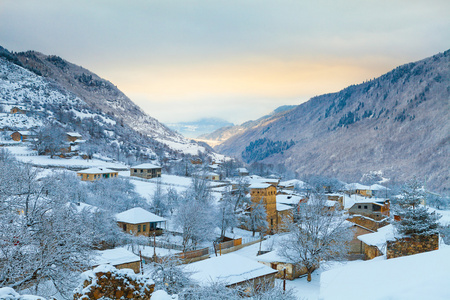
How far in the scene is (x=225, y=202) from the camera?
46.4 m

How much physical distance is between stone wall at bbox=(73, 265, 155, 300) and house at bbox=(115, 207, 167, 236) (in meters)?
30.0

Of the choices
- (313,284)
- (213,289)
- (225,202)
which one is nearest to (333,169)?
(225,202)

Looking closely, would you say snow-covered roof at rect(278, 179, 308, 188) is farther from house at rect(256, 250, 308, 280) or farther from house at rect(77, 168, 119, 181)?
house at rect(256, 250, 308, 280)

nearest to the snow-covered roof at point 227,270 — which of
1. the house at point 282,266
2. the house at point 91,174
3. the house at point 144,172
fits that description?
the house at point 282,266

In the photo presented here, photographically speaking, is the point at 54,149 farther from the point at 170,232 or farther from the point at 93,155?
the point at 170,232

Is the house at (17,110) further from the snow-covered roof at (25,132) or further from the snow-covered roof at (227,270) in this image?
the snow-covered roof at (227,270)

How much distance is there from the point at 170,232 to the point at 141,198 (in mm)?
9866

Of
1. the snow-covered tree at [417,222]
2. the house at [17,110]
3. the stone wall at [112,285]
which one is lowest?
the snow-covered tree at [417,222]

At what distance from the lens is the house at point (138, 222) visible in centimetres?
3662

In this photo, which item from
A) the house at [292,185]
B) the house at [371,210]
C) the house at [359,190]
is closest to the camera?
the house at [371,210]

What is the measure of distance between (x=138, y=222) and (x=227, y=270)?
19117 mm

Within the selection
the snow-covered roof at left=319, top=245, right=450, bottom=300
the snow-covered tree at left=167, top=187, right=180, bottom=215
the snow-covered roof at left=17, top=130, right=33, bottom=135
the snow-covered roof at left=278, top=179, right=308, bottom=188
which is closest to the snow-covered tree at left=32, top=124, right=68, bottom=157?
the snow-covered roof at left=17, top=130, right=33, bottom=135

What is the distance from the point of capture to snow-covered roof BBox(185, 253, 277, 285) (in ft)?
63.2

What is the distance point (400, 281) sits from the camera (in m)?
6.43
